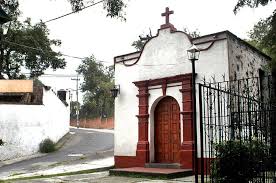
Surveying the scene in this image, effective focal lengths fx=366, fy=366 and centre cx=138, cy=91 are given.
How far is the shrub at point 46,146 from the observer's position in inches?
861

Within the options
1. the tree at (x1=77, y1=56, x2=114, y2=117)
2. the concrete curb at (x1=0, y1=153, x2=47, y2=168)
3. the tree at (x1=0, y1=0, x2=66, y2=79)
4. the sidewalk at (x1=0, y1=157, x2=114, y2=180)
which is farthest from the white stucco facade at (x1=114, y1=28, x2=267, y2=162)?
the tree at (x1=77, y1=56, x2=114, y2=117)

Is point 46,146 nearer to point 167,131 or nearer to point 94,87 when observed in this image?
point 167,131

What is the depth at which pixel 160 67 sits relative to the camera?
45.6 ft

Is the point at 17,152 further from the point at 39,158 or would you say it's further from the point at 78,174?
the point at 78,174

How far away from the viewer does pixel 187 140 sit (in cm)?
1265

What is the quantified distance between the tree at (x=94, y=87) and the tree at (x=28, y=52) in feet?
79.2

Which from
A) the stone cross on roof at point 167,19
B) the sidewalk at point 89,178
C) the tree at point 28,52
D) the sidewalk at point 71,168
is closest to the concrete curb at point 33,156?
the sidewalk at point 71,168

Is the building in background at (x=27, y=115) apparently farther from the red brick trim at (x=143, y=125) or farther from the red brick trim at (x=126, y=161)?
the red brick trim at (x=143, y=125)

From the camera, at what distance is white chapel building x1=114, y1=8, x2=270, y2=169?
40.9 feet

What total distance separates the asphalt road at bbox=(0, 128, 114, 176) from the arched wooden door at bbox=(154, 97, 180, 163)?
4778 mm

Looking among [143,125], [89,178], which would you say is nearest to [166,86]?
Result: [143,125]

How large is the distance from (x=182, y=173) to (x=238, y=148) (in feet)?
13.2

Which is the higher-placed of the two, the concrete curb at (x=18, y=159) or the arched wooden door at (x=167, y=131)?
the arched wooden door at (x=167, y=131)

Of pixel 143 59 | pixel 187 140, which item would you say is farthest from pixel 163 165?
pixel 143 59
